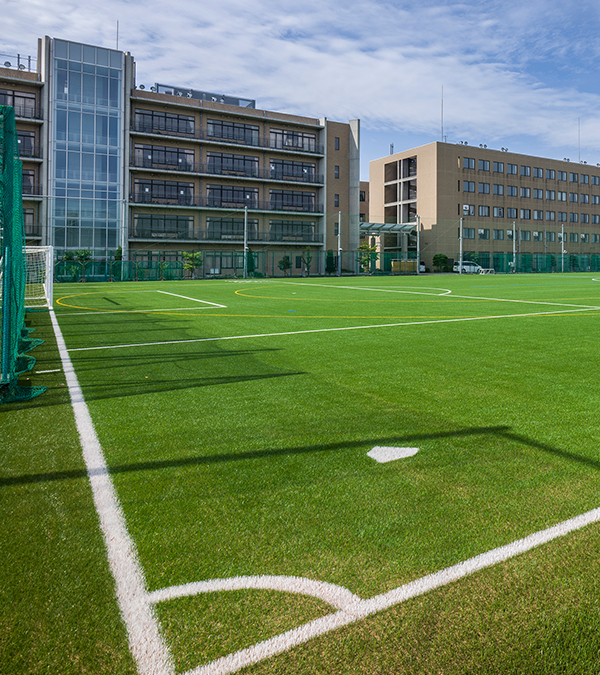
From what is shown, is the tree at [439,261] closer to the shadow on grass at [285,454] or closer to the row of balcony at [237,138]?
the row of balcony at [237,138]

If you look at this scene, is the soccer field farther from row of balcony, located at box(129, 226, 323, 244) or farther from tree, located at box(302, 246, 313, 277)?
tree, located at box(302, 246, 313, 277)

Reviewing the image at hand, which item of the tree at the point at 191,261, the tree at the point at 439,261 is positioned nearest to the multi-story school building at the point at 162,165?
the tree at the point at 191,261

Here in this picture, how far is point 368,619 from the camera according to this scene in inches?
87.9

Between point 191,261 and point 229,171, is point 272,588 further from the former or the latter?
point 229,171

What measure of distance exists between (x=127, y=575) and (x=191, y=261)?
5640 centimetres

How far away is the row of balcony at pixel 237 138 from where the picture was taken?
60344 mm

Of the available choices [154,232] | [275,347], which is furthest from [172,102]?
[275,347]

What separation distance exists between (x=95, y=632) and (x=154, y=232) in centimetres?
6207

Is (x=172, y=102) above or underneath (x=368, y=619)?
above

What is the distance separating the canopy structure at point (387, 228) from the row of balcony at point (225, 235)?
9.42 meters

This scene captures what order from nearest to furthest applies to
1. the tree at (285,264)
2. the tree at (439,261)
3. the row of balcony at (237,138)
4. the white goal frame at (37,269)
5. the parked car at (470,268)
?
the white goal frame at (37,269)
the row of balcony at (237,138)
the tree at (285,264)
the parked car at (470,268)
the tree at (439,261)

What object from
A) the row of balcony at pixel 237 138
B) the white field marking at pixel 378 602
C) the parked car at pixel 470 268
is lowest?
the white field marking at pixel 378 602

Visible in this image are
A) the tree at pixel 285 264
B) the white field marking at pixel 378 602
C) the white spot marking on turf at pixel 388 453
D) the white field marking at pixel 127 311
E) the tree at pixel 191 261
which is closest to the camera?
the white field marking at pixel 378 602

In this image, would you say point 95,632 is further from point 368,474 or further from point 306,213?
point 306,213
